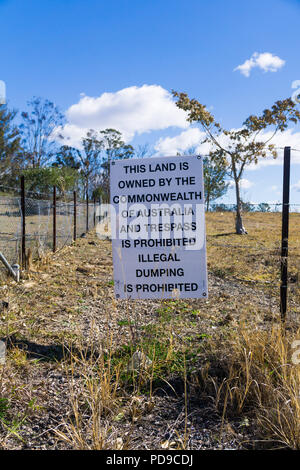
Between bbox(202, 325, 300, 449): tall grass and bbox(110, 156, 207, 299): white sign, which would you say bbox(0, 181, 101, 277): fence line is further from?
bbox(202, 325, 300, 449): tall grass

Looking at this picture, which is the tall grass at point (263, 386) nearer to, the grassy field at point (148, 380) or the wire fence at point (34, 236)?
the grassy field at point (148, 380)

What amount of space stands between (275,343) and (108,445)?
1661 millimetres

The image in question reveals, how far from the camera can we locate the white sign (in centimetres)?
387

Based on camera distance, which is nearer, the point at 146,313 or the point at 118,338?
the point at 118,338

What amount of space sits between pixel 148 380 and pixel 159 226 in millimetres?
1553

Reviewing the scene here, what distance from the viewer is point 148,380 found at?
313 cm

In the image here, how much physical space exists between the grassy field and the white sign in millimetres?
478

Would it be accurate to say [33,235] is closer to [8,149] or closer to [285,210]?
[285,210]

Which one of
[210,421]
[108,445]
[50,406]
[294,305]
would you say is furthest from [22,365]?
[294,305]

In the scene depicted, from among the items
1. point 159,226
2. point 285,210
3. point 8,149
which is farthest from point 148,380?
point 8,149

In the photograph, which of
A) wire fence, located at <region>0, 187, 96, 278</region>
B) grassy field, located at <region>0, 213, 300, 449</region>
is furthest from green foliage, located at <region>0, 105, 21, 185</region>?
grassy field, located at <region>0, 213, 300, 449</region>

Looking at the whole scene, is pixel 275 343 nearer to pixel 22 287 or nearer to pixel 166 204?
pixel 166 204

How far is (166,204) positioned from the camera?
3904 millimetres
